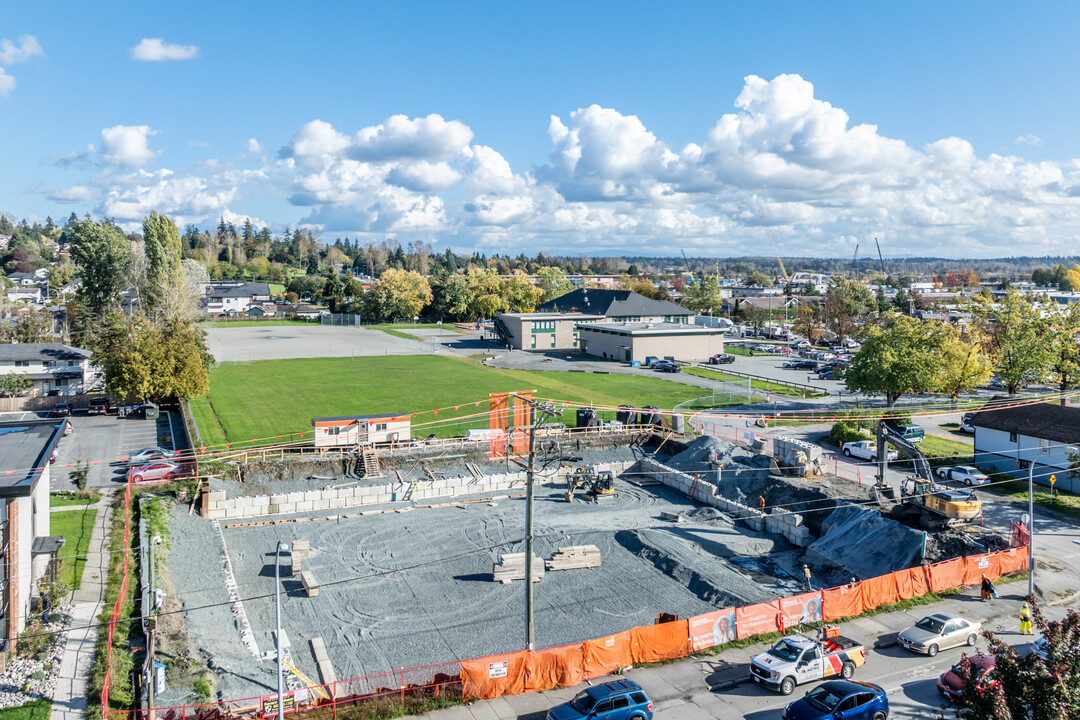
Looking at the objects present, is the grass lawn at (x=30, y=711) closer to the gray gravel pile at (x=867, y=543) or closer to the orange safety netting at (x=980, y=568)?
the gray gravel pile at (x=867, y=543)

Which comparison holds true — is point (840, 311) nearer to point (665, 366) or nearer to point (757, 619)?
point (665, 366)

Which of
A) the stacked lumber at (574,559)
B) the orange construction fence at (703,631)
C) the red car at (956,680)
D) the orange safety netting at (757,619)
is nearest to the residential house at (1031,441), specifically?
the orange construction fence at (703,631)

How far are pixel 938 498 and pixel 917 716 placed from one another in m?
15.3

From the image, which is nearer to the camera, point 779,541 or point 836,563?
point 836,563

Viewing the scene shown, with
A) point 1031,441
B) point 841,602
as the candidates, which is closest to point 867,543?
point 841,602

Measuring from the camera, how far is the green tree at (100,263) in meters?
82.4

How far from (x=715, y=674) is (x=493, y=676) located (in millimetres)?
6617

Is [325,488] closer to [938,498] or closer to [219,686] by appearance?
[219,686]

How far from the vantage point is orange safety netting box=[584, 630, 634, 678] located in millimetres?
21406

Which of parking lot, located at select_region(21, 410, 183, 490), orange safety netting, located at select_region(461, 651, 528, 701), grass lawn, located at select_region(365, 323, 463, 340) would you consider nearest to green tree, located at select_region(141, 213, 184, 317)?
parking lot, located at select_region(21, 410, 183, 490)

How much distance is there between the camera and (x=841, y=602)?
25.3 meters

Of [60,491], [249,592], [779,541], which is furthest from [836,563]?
[60,491]

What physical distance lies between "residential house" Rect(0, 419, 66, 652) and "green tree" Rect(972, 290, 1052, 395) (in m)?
59.4

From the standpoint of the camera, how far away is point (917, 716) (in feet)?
63.4
